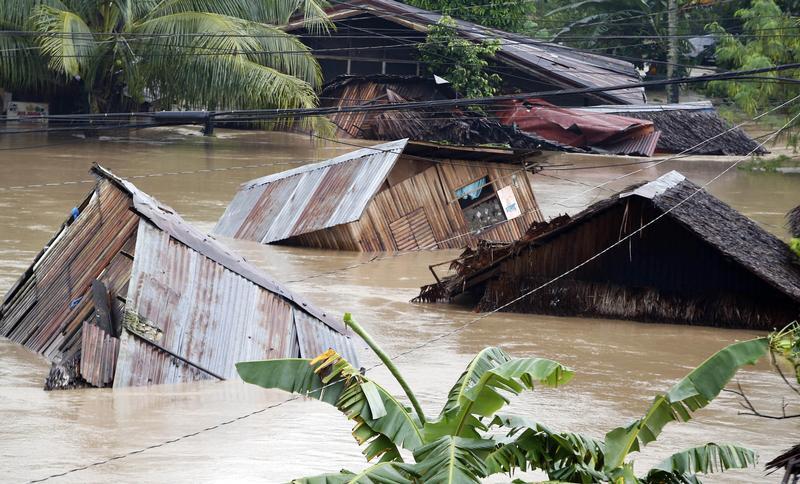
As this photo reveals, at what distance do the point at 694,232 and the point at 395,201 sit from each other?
6867mm

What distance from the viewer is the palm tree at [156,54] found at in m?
27.2

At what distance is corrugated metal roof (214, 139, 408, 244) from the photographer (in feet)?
66.0

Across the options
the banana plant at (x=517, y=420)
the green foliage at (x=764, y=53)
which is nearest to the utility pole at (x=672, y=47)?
the green foliage at (x=764, y=53)

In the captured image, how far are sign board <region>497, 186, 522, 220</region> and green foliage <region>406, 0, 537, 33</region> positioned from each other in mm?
17748

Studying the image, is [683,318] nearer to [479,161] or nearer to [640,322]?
[640,322]

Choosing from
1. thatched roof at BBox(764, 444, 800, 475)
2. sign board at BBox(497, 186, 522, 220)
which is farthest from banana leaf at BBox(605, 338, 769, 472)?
sign board at BBox(497, 186, 522, 220)

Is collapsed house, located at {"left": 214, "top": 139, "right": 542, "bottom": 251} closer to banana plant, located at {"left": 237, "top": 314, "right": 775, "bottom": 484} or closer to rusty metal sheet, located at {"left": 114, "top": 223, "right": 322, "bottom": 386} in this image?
rusty metal sheet, located at {"left": 114, "top": 223, "right": 322, "bottom": 386}

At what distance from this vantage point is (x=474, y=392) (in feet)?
22.3

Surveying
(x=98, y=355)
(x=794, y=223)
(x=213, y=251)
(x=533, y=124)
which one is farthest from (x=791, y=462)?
(x=533, y=124)

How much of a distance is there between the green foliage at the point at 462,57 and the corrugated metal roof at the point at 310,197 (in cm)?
1213

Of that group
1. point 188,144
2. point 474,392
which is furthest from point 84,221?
point 188,144

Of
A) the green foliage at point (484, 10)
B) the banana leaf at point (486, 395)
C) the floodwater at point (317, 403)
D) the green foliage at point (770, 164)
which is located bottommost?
the floodwater at point (317, 403)

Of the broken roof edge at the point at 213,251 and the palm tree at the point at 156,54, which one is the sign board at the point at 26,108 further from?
the broken roof edge at the point at 213,251

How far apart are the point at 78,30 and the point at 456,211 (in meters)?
11.6
